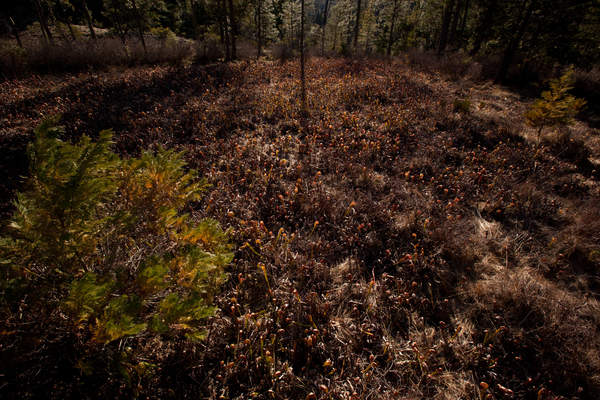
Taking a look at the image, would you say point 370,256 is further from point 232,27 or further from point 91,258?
point 232,27

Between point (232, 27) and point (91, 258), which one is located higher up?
point (232, 27)

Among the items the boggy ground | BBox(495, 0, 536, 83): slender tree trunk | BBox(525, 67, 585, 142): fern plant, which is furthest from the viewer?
BBox(495, 0, 536, 83): slender tree trunk

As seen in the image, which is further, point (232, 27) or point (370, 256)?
point (232, 27)

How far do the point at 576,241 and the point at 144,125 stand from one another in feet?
36.3

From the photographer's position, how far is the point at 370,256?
4.18m

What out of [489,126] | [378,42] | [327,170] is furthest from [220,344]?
[378,42]

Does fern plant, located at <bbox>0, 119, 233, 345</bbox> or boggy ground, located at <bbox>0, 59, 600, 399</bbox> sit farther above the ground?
fern plant, located at <bbox>0, 119, 233, 345</bbox>

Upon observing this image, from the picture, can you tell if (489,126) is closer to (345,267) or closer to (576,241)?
(576,241)

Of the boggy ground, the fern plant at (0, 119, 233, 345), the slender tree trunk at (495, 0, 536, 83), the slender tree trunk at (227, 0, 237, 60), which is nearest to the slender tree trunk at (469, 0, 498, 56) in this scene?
the slender tree trunk at (495, 0, 536, 83)

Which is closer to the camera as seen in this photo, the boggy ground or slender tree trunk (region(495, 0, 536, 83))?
the boggy ground

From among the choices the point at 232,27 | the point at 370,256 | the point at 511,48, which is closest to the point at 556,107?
the point at 370,256

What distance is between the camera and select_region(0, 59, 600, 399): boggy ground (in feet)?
8.55

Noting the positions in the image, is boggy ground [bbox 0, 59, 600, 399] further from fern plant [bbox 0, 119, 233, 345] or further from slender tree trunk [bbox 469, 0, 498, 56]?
slender tree trunk [bbox 469, 0, 498, 56]

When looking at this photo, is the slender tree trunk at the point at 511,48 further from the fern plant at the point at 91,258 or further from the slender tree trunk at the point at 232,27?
the fern plant at the point at 91,258
